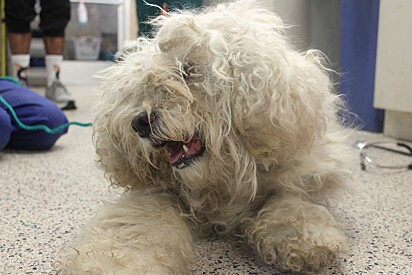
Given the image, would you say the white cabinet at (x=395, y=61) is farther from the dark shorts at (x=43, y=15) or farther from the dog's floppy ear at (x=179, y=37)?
the dark shorts at (x=43, y=15)

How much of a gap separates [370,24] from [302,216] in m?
1.30

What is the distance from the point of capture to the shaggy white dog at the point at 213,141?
2.17 feet

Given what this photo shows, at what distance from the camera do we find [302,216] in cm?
71

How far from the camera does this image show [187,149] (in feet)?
2.27

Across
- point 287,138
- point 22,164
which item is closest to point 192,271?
point 287,138

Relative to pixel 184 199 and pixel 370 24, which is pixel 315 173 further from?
pixel 370 24

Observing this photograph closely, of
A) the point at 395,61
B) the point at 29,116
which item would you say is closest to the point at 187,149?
the point at 29,116

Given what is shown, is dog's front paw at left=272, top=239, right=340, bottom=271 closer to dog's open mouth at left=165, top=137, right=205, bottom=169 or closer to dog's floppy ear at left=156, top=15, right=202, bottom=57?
dog's open mouth at left=165, top=137, right=205, bottom=169

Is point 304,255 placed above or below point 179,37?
below

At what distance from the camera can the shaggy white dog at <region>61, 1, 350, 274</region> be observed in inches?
26.1

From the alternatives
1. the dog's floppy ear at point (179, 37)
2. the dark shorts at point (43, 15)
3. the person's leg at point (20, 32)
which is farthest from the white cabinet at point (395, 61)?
the person's leg at point (20, 32)

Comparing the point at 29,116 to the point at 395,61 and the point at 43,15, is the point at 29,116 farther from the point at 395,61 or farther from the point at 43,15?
the point at 395,61

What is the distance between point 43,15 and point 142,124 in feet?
5.73

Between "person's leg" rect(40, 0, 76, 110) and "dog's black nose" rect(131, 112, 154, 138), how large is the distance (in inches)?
66.6
